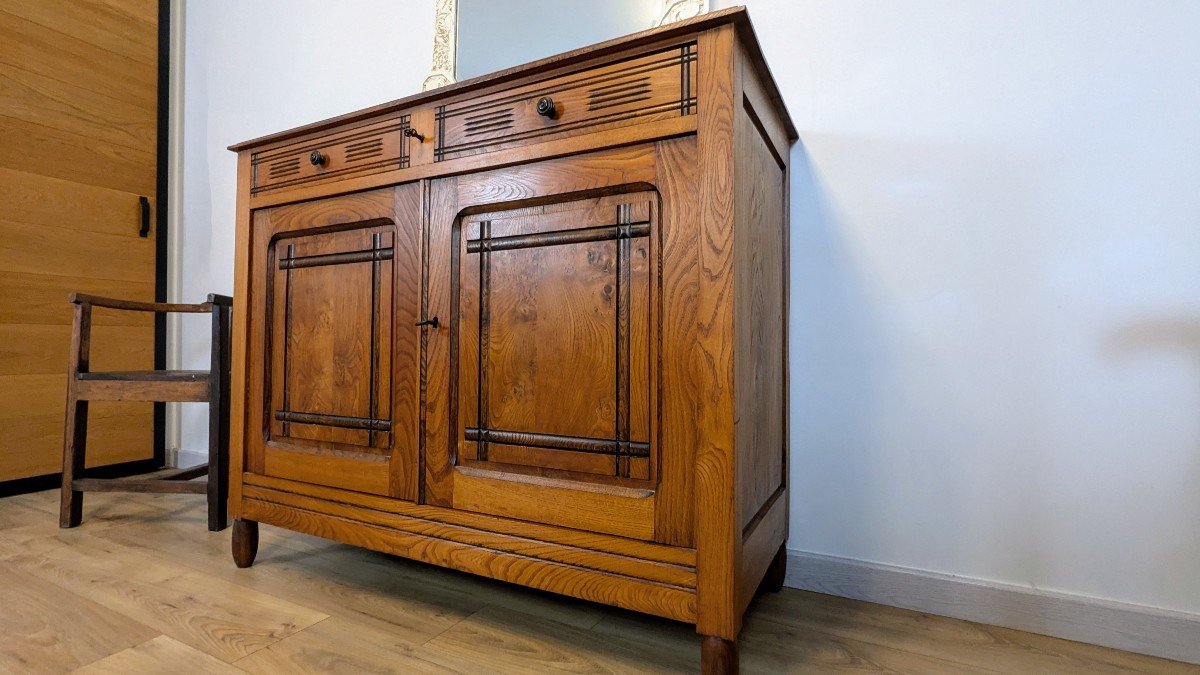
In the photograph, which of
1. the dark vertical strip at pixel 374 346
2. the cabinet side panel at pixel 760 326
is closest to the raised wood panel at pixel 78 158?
the dark vertical strip at pixel 374 346

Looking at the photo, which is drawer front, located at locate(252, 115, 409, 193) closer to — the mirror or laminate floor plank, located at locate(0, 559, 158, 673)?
the mirror

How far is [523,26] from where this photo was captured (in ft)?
5.53

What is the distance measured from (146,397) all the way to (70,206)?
111 centimetres

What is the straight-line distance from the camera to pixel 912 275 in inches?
48.3

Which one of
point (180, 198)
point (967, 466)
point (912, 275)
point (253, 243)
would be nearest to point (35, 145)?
point (180, 198)

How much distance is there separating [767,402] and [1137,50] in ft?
3.10

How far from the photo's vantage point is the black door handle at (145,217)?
2438 mm

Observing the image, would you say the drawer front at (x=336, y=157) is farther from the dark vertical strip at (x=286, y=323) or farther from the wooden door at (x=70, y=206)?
the wooden door at (x=70, y=206)

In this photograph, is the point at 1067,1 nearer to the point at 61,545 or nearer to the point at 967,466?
the point at 967,466

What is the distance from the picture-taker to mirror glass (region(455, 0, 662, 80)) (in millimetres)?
1508

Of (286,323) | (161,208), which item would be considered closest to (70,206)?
(161,208)

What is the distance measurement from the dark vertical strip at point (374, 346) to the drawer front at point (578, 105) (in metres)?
0.27

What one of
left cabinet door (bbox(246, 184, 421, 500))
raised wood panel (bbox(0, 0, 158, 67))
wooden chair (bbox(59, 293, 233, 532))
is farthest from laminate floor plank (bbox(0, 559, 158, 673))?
raised wood panel (bbox(0, 0, 158, 67))

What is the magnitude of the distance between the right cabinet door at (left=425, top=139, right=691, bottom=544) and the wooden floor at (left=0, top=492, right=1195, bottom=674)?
10.2 inches
